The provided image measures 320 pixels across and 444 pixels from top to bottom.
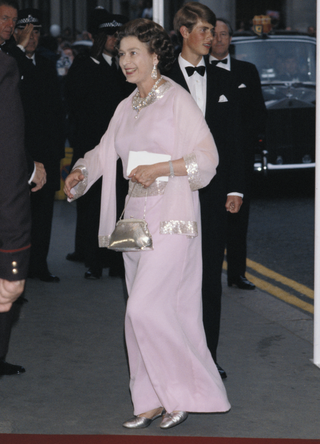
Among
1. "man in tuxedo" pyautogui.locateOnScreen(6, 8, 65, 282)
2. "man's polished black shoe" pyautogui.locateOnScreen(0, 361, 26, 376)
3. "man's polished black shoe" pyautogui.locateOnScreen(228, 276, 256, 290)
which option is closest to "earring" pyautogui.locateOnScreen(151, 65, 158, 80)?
"man's polished black shoe" pyautogui.locateOnScreen(0, 361, 26, 376)

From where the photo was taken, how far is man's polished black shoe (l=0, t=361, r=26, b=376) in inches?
189

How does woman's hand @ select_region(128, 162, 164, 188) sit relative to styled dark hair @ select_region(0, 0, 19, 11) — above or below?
below

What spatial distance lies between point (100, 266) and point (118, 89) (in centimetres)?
160

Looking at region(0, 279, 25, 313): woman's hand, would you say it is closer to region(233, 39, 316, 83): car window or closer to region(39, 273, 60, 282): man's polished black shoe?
region(39, 273, 60, 282): man's polished black shoe

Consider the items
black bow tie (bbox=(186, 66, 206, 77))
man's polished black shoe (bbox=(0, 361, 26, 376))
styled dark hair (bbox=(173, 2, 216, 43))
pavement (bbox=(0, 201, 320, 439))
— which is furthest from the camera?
man's polished black shoe (bbox=(0, 361, 26, 376))

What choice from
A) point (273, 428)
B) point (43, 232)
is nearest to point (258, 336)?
point (273, 428)

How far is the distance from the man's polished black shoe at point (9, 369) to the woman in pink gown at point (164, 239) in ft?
3.41

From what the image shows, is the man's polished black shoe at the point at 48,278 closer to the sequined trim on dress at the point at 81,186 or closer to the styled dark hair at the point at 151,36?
the sequined trim on dress at the point at 81,186

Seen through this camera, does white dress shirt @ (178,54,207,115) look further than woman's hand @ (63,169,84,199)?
Yes

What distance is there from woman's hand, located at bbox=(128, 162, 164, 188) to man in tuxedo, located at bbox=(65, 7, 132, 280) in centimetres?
339

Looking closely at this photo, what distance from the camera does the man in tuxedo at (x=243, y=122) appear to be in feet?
22.7

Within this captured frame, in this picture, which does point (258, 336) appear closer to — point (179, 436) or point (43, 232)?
point (179, 436)

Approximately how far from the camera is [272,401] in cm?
435

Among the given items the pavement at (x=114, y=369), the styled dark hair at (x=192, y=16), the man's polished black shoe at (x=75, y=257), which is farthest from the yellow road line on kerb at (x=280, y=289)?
the styled dark hair at (x=192, y=16)
